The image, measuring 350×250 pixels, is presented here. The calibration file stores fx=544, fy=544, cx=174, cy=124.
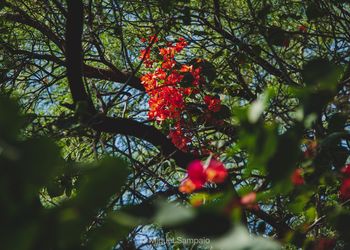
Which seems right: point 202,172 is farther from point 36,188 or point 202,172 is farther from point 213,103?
point 213,103

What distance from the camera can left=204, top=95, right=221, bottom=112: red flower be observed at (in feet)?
11.5

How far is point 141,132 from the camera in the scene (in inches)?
132

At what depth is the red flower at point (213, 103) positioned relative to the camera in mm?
3498

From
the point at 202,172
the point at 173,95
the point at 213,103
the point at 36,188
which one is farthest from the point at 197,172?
the point at 173,95

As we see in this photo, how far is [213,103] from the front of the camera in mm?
3512

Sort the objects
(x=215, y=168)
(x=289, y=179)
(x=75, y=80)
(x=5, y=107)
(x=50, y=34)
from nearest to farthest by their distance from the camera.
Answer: (x=5, y=107) → (x=289, y=179) → (x=215, y=168) → (x=75, y=80) → (x=50, y=34)

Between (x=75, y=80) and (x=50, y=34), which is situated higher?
(x=50, y=34)

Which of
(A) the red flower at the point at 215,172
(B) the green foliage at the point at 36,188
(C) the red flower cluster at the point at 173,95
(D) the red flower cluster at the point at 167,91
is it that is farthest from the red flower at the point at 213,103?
(B) the green foliage at the point at 36,188

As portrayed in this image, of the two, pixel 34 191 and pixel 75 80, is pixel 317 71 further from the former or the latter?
pixel 75 80

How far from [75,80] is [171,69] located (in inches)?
26.0

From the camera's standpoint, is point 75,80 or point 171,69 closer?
point 75,80

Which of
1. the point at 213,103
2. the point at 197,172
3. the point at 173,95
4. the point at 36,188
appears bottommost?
the point at 36,188

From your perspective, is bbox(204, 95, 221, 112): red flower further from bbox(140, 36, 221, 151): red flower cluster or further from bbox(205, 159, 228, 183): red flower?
bbox(205, 159, 228, 183): red flower

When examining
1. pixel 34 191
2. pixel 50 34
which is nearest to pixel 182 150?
pixel 50 34
